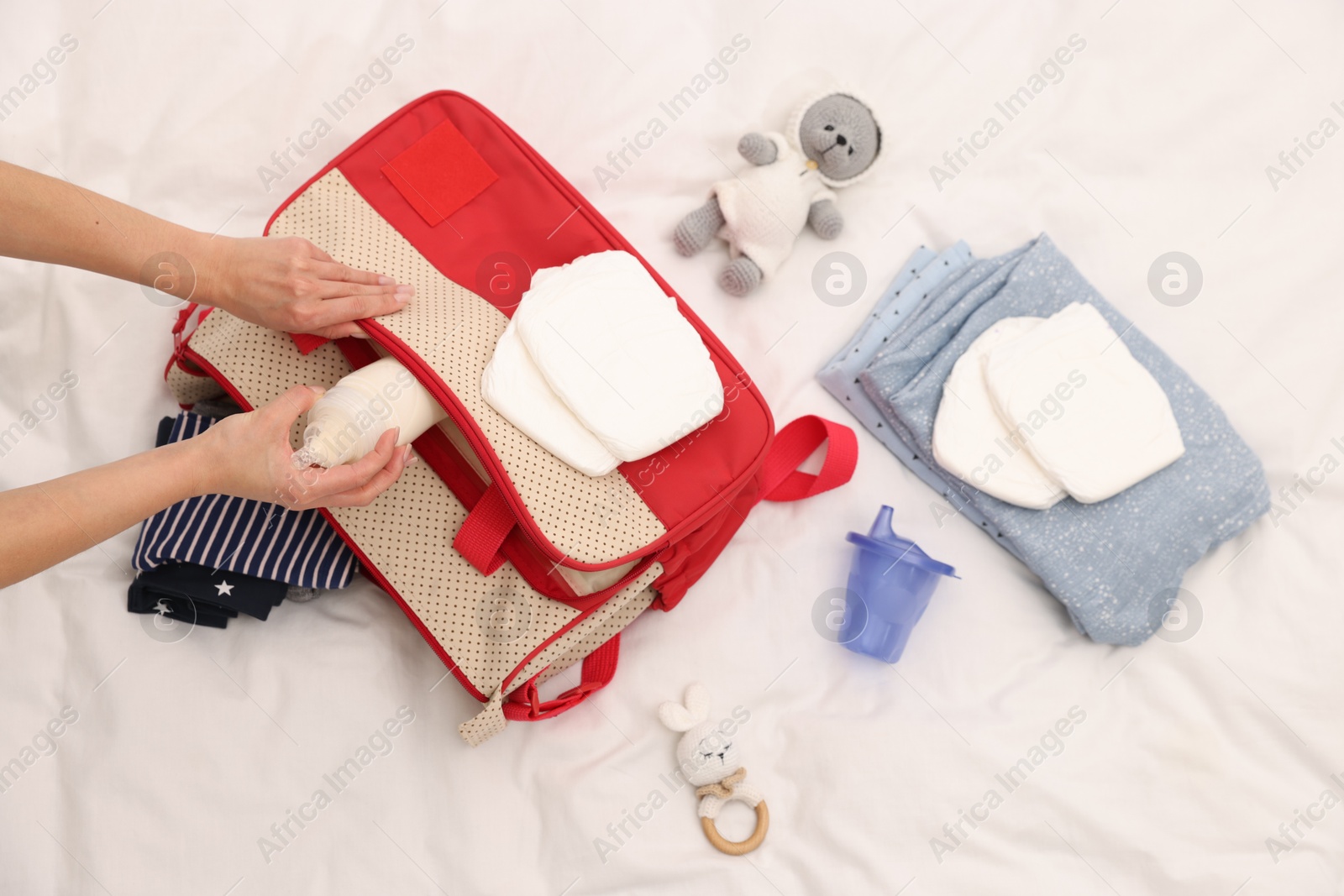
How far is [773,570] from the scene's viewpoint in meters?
1.27

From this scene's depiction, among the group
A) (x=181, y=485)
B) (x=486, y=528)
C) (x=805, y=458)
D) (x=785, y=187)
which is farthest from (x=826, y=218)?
(x=181, y=485)

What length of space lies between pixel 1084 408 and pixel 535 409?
2.48ft

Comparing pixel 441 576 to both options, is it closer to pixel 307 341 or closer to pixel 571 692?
pixel 571 692

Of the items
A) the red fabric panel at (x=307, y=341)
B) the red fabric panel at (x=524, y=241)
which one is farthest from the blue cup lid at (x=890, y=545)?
the red fabric panel at (x=307, y=341)

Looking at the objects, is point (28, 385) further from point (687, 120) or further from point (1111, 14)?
point (1111, 14)

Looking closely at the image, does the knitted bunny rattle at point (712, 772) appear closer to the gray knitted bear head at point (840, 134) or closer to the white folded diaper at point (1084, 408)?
the white folded diaper at point (1084, 408)

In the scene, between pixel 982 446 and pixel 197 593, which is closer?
pixel 197 593

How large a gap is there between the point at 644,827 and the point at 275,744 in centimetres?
50

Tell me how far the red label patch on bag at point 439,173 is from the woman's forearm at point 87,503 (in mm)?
445

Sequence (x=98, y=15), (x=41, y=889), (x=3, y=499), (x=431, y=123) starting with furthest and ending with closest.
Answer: (x=98, y=15) → (x=431, y=123) → (x=41, y=889) → (x=3, y=499)

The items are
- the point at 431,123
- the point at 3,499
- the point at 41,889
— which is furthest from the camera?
the point at 431,123

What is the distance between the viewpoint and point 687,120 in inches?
54.2

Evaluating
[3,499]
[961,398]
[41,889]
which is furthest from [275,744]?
[961,398]

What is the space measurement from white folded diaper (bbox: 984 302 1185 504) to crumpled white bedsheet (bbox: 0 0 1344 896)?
16cm
